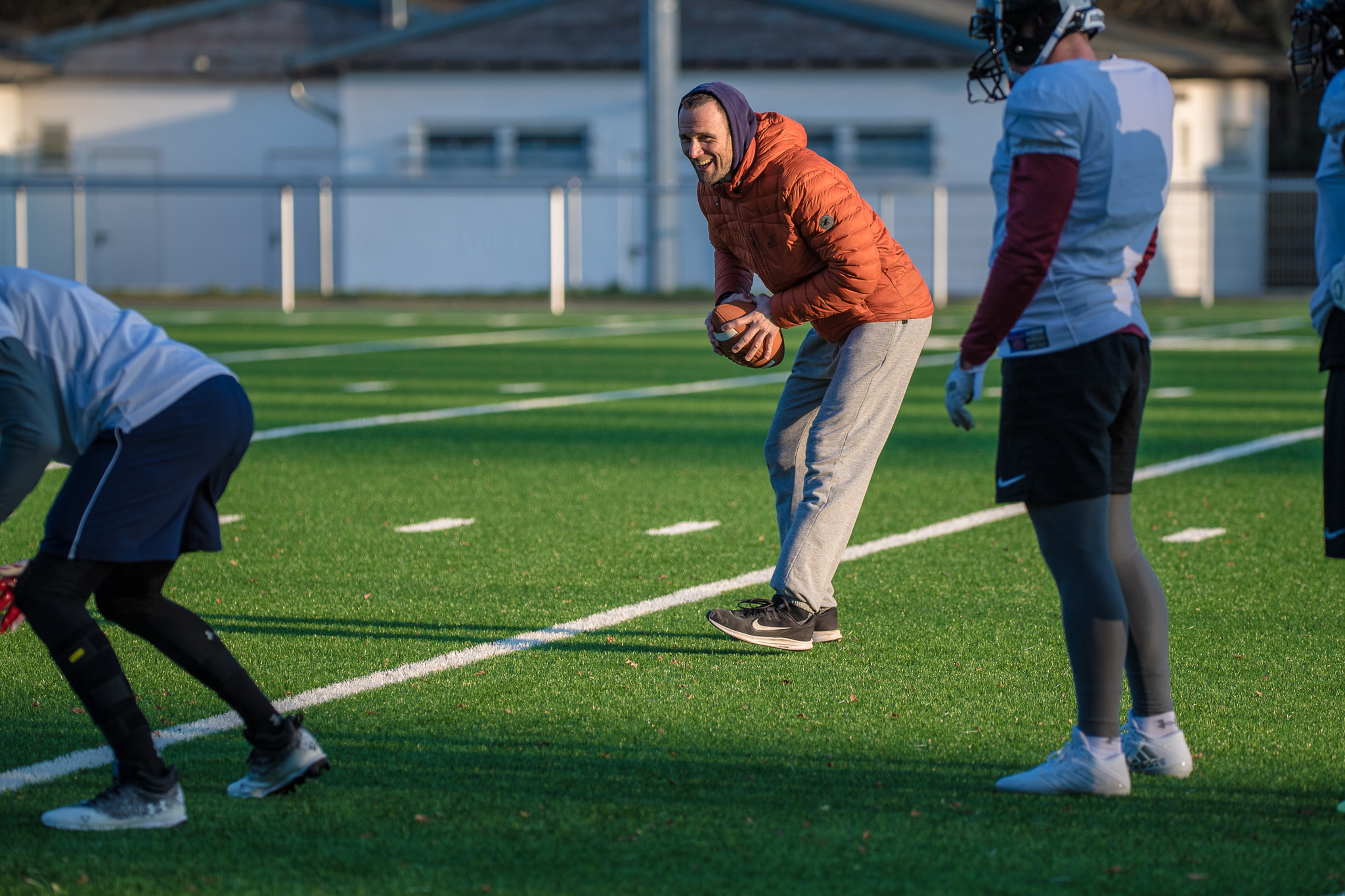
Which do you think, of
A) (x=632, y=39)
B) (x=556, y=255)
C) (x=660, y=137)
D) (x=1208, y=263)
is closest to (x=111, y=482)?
(x=556, y=255)

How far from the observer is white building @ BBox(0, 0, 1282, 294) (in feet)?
102

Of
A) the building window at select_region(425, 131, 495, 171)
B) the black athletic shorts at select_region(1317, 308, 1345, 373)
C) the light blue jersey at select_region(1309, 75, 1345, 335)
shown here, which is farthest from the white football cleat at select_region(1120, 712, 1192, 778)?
the building window at select_region(425, 131, 495, 171)

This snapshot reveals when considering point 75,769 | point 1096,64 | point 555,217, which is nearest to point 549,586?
point 75,769

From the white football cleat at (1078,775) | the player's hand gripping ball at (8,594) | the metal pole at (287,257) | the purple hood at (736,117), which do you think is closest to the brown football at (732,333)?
the purple hood at (736,117)

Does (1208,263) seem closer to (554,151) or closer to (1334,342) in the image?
(554,151)

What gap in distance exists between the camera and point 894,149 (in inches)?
1244

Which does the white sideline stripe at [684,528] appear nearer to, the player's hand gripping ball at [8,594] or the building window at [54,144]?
the player's hand gripping ball at [8,594]

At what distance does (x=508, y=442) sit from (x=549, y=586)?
423 cm

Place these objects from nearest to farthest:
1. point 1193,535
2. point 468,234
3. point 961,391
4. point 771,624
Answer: point 961,391 → point 771,624 → point 1193,535 → point 468,234

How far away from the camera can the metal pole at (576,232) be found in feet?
87.2

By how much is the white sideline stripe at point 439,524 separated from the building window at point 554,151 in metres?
25.4

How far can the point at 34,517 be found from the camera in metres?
7.75

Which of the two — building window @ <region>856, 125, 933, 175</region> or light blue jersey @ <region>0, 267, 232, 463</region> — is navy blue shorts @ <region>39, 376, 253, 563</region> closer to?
light blue jersey @ <region>0, 267, 232, 463</region>

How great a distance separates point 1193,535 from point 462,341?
41.3 ft
